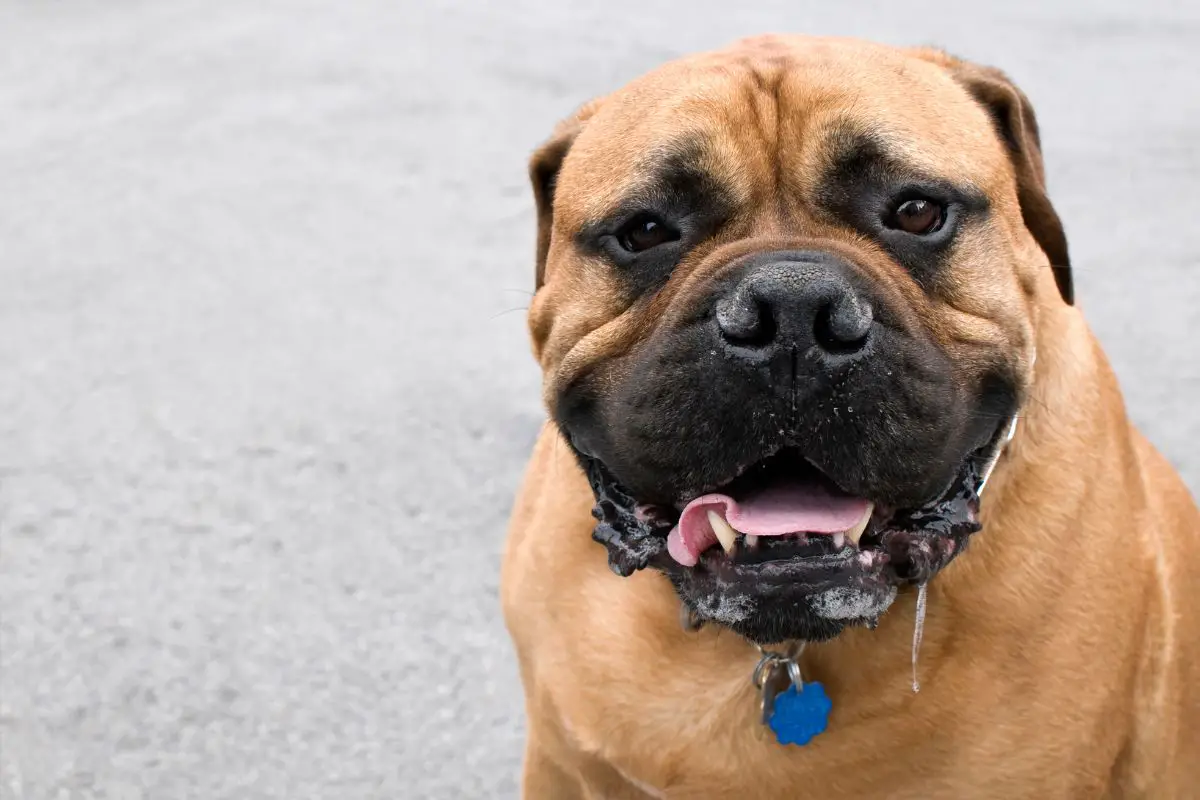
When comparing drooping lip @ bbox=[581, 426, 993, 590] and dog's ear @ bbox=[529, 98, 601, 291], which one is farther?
dog's ear @ bbox=[529, 98, 601, 291]

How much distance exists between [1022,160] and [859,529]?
678 millimetres

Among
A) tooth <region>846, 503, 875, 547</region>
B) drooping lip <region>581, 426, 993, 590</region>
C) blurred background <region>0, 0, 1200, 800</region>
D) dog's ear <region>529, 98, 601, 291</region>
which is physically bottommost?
blurred background <region>0, 0, 1200, 800</region>

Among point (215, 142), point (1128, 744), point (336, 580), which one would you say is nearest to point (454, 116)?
point (215, 142)

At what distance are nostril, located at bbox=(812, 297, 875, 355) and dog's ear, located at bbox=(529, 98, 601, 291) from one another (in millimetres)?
683

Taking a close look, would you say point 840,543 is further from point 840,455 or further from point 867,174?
point 867,174

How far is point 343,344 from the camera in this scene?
4.14 meters

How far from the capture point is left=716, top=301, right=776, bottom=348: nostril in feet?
5.33

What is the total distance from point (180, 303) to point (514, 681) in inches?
82.2

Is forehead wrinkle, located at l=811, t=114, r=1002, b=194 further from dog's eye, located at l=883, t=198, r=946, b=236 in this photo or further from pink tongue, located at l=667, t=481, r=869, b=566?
pink tongue, located at l=667, t=481, r=869, b=566

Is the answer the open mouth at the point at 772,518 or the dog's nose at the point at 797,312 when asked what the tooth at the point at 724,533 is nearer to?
the open mouth at the point at 772,518

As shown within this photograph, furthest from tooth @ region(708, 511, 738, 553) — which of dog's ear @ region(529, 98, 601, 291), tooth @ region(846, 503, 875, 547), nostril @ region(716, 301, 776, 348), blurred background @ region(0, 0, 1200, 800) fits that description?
blurred background @ region(0, 0, 1200, 800)

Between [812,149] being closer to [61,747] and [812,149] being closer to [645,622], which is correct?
[645,622]

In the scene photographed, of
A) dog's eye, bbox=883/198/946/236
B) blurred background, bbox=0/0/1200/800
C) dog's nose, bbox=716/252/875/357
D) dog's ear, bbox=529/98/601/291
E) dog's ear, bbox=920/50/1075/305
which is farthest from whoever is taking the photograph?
blurred background, bbox=0/0/1200/800

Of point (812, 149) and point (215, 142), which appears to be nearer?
point (812, 149)
